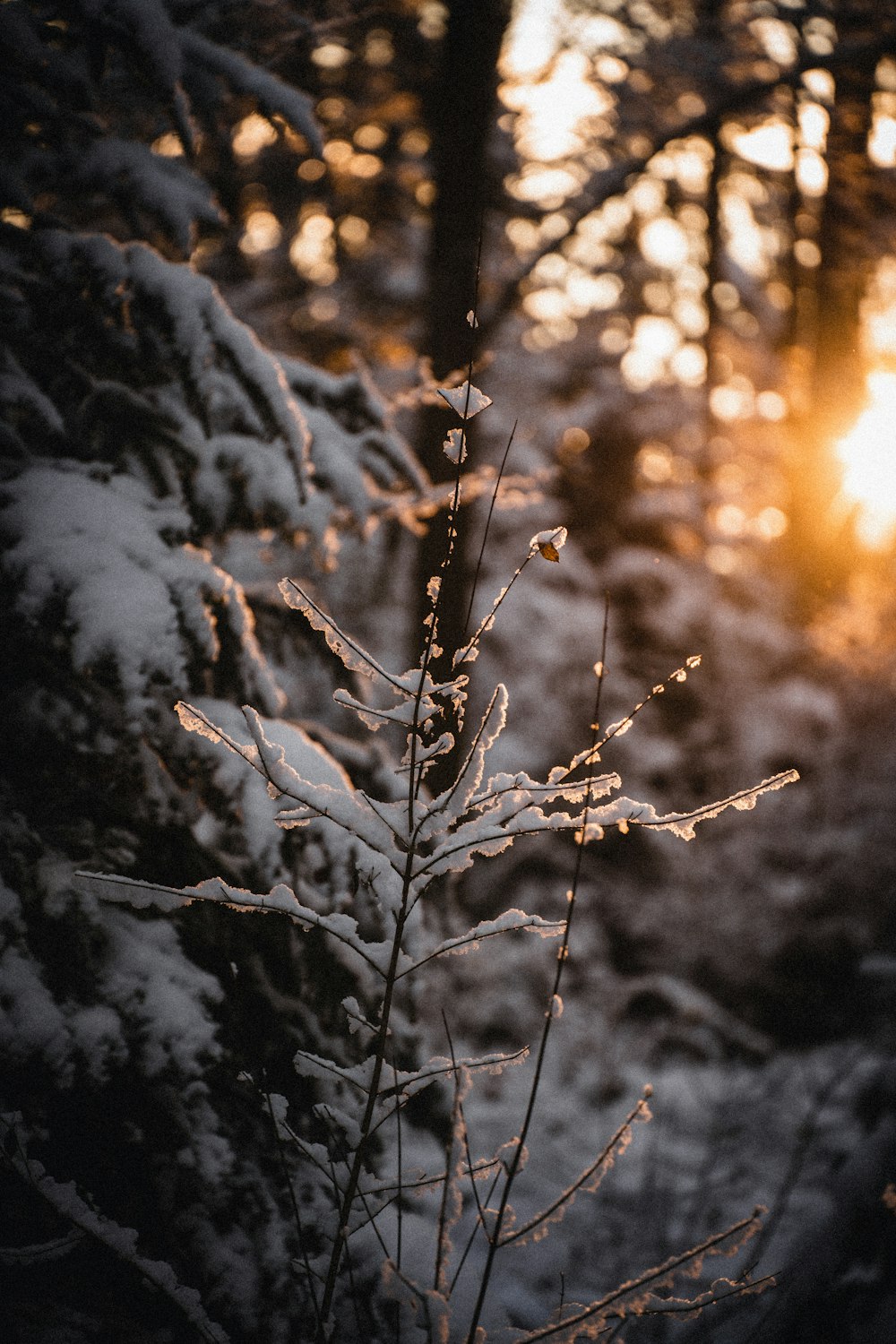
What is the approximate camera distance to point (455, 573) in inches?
95.1

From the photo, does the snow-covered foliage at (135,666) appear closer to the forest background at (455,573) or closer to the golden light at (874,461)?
the forest background at (455,573)

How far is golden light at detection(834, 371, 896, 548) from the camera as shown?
5.42 metres

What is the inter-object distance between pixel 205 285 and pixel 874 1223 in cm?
285

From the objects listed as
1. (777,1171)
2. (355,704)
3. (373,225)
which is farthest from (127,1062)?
(373,225)

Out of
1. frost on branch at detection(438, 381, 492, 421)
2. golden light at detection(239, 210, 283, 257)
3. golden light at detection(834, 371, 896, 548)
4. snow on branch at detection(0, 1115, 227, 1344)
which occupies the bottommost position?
snow on branch at detection(0, 1115, 227, 1344)

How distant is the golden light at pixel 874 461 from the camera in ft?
17.8

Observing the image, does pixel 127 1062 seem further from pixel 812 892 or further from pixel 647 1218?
pixel 812 892

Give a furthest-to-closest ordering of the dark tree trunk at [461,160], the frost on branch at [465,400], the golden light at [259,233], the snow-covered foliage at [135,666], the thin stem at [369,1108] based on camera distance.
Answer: the golden light at [259,233]
the dark tree trunk at [461,160]
the snow-covered foliage at [135,666]
the thin stem at [369,1108]
the frost on branch at [465,400]

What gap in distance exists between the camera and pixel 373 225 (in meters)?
5.67

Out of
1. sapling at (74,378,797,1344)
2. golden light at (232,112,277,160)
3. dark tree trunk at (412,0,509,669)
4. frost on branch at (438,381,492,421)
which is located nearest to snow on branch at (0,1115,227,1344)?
sapling at (74,378,797,1344)

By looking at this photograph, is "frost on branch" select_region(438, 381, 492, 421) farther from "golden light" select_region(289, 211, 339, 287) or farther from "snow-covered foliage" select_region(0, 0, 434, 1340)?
"golden light" select_region(289, 211, 339, 287)

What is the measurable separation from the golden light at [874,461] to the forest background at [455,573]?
5 cm

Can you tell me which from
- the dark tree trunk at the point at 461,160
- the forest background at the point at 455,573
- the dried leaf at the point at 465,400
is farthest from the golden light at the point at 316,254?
the dried leaf at the point at 465,400

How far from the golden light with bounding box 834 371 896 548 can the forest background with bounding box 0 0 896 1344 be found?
1.9 inches
